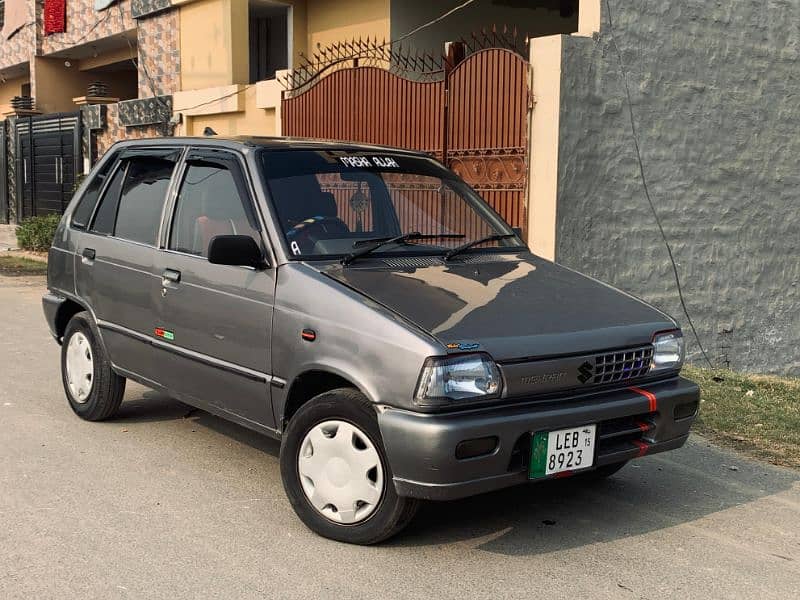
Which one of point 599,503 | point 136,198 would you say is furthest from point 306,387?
point 136,198

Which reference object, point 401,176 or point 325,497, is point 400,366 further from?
Answer: point 401,176

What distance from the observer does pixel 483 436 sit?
3.89 meters

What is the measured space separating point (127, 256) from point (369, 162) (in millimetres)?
1562

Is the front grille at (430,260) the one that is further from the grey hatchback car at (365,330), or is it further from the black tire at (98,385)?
the black tire at (98,385)

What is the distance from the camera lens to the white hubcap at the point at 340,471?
13.6 ft

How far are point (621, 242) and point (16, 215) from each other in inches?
731

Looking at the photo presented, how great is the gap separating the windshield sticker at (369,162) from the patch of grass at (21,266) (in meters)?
11.2

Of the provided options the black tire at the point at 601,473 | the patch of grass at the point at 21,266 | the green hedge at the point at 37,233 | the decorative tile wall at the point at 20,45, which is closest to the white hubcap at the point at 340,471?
the black tire at the point at 601,473

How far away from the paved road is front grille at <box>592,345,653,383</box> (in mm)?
740

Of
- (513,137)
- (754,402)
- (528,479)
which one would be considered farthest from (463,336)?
(513,137)

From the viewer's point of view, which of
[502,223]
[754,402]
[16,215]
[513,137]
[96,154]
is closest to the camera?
[502,223]

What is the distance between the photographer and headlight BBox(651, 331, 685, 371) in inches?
181

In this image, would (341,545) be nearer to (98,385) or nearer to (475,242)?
(475,242)

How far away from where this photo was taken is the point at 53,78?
2419 cm
